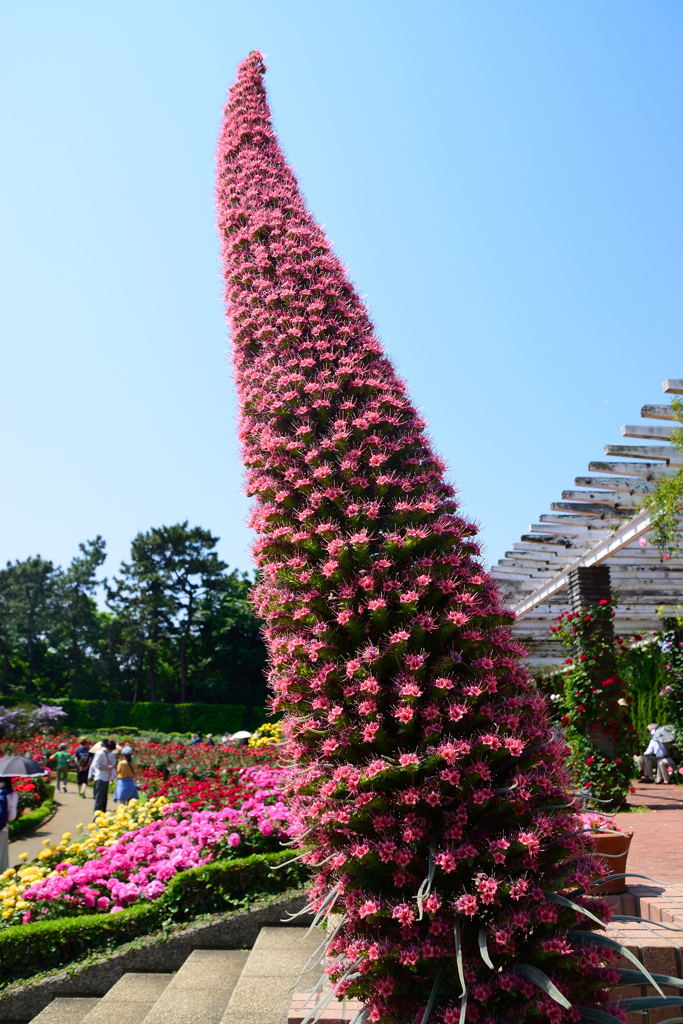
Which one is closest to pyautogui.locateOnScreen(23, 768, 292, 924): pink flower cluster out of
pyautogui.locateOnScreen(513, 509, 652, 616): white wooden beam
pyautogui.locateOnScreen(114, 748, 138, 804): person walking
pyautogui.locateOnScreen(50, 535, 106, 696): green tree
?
pyautogui.locateOnScreen(114, 748, 138, 804): person walking

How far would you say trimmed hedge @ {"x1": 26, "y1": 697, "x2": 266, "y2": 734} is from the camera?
42.3m

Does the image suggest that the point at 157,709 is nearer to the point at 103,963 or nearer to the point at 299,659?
the point at 103,963

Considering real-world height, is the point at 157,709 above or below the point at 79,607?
below

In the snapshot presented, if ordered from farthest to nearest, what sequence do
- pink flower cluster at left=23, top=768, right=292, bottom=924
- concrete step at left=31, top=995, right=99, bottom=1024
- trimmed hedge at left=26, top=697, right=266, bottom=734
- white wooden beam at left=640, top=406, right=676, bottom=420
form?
trimmed hedge at left=26, top=697, right=266, bottom=734 → white wooden beam at left=640, top=406, right=676, bottom=420 → pink flower cluster at left=23, top=768, right=292, bottom=924 → concrete step at left=31, top=995, right=99, bottom=1024

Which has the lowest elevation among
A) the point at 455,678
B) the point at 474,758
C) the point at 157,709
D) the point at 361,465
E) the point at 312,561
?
the point at 157,709

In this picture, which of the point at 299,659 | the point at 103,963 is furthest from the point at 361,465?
the point at 103,963

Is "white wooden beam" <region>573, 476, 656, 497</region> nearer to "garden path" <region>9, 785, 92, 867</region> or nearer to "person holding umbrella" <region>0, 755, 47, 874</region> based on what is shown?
"person holding umbrella" <region>0, 755, 47, 874</region>

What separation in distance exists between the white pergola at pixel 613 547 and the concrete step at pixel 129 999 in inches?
257

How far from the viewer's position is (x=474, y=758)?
290cm

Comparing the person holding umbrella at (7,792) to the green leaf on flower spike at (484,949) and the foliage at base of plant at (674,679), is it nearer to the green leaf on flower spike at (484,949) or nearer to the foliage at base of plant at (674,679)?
the green leaf on flower spike at (484,949)

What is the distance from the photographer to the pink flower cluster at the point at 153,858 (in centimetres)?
670

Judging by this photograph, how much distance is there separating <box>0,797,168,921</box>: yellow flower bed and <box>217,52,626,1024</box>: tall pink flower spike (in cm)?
514

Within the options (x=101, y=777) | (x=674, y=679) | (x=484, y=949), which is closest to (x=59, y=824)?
(x=101, y=777)

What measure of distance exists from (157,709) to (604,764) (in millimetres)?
36521
